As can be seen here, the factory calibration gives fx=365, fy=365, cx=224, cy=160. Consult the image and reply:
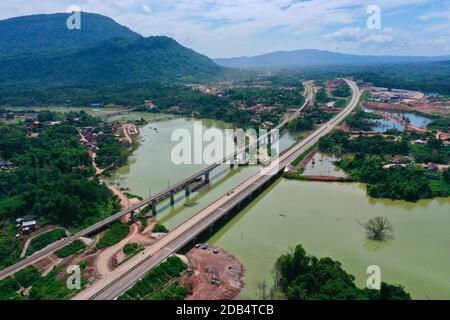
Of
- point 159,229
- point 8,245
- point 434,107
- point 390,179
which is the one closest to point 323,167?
point 390,179

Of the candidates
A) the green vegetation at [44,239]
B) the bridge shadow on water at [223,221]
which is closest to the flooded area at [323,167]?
the bridge shadow on water at [223,221]

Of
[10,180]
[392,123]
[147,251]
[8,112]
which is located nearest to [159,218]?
[147,251]

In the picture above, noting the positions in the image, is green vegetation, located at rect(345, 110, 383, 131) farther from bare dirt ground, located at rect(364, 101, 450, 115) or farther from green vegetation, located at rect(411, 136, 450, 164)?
bare dirt ground, located at rect(364, 101, 450, 115)

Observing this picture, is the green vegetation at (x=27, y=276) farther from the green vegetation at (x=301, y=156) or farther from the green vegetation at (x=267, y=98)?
the green vegetation at (x=267, y=98)

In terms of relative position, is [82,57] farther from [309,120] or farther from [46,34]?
[309,120]

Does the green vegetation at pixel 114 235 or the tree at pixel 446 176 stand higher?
the tree at pixel 446 176
